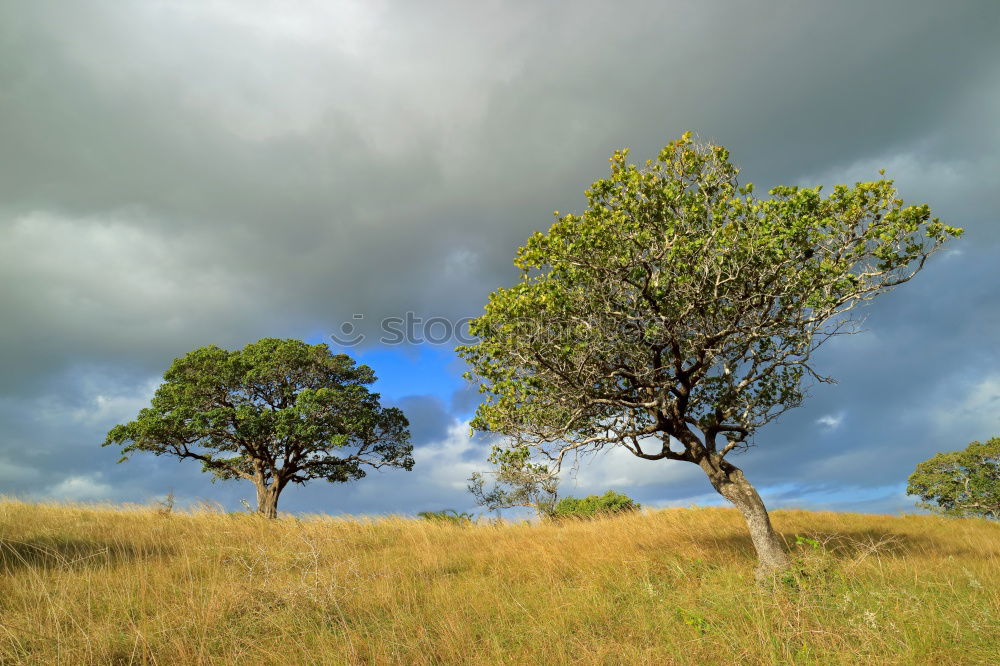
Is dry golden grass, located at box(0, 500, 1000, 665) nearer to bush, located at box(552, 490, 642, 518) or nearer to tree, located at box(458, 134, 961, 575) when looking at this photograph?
tree, located at box(458, 134, 961, 575)

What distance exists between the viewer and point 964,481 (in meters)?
32.5

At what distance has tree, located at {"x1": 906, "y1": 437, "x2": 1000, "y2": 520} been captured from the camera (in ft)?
103

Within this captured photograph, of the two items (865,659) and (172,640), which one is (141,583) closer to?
(172,640)

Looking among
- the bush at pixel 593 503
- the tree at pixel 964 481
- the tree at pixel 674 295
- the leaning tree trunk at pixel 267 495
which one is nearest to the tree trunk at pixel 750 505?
the tree at pixel 674 295

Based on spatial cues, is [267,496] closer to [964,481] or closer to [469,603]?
[469,603]

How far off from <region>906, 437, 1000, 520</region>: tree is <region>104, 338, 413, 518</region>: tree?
115ft

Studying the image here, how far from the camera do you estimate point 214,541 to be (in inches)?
514

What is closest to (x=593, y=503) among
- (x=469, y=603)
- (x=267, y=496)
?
(x=267, y=496)

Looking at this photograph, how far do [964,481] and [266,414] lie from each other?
138 feet

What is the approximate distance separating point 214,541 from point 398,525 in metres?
6.27

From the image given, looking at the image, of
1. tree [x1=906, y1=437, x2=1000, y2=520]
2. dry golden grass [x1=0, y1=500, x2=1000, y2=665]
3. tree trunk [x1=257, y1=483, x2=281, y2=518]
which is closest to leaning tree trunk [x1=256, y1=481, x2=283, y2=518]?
tree trunk [x1=257, y1=483, x2=281, y2=518]

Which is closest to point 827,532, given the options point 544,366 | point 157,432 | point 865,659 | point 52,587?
point 544,366

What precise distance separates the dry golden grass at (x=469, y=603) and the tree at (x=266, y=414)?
12611 mm

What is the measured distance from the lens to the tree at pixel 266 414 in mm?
26688
